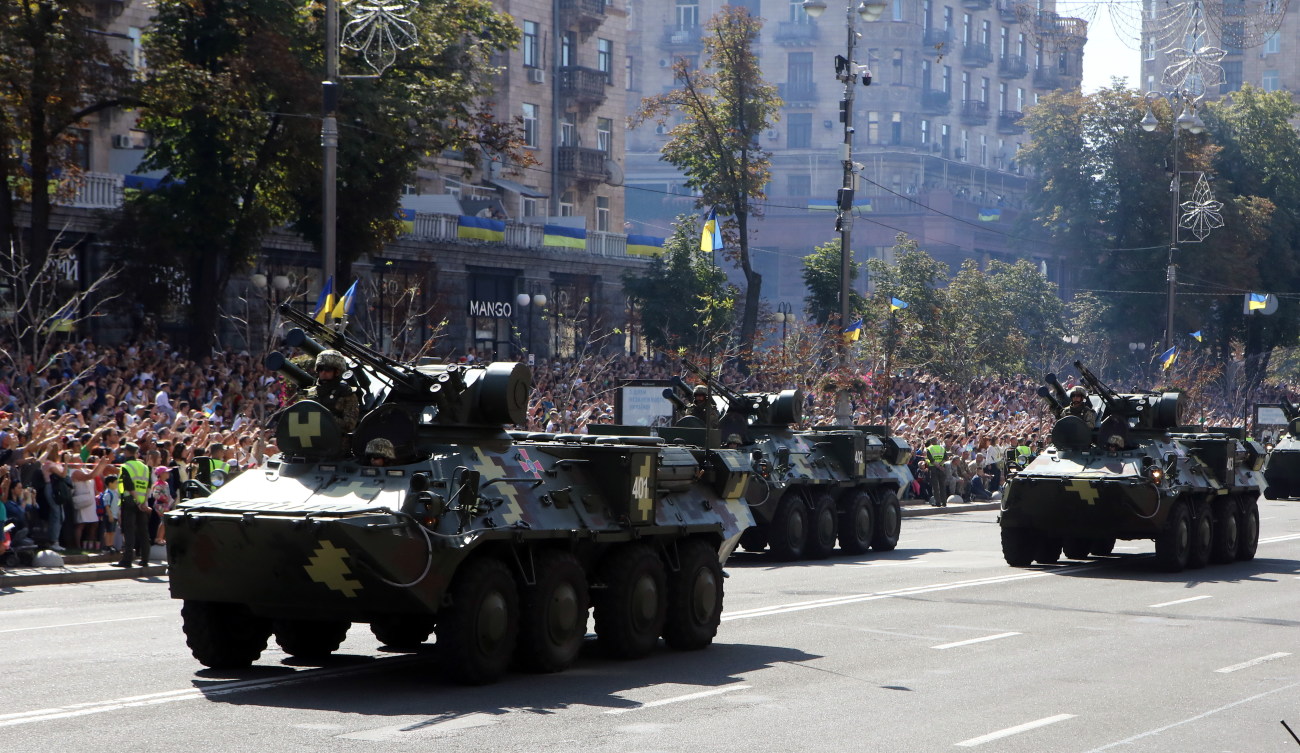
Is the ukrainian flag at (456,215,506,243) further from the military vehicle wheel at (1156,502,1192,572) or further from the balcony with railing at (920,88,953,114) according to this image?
the balcony with railing at (920,88,953,114)

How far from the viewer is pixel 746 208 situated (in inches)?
1980

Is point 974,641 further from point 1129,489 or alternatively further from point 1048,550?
point 1048,550

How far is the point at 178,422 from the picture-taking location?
24.4 metres

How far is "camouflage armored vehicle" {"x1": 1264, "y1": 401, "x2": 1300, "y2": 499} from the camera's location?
43406mm

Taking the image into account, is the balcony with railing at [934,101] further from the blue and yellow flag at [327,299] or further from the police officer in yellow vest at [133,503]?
the police officer in yellow vest at [133,503]

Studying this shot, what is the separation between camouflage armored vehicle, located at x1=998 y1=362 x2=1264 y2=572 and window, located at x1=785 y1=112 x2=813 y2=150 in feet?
236

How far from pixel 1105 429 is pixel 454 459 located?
13.0 meters

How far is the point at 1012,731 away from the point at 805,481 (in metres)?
14.0

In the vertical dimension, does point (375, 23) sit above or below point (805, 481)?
above

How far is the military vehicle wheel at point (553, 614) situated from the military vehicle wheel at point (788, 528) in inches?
450

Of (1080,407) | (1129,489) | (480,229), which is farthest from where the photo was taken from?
(480,229)

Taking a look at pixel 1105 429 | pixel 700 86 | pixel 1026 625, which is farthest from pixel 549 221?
pixel 1026 625

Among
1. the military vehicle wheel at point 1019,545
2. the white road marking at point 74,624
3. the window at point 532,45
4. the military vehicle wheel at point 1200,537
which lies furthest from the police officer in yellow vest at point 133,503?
the window at point 532,45

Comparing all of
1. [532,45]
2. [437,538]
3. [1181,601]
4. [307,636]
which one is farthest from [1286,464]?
[437,538]
